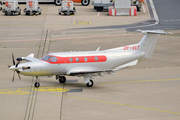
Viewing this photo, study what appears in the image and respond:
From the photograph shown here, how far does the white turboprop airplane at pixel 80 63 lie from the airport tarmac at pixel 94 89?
1163 mm

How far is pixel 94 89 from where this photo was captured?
2544 cm

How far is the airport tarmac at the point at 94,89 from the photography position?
20.2m

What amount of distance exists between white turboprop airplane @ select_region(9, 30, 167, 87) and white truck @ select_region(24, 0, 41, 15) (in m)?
28.4

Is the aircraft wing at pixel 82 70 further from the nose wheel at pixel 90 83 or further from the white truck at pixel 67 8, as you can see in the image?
the white truck at pixel 67 8

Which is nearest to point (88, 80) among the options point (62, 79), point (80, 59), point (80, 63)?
point (80, 63)

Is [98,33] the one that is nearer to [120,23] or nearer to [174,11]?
[120,23]

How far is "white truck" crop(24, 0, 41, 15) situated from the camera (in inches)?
2141

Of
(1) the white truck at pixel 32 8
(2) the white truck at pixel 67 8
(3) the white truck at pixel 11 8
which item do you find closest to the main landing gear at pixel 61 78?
(1) the white truck at pixel 32 8

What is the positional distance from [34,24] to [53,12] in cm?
930

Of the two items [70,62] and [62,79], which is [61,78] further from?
[70,62]

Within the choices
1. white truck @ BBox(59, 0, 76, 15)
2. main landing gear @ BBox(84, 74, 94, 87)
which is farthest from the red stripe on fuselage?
white truck @ BBox(59, 0, 76, 15)

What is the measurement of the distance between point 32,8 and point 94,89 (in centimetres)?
3325

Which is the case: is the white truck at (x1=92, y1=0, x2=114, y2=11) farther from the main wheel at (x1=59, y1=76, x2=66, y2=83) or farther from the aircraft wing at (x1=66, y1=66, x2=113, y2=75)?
the aircraft wing at (x1=66, y1=66, x2=113, y2=75)

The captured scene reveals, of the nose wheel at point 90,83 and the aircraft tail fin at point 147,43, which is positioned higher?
the aircraft tail fin at point 147,43
